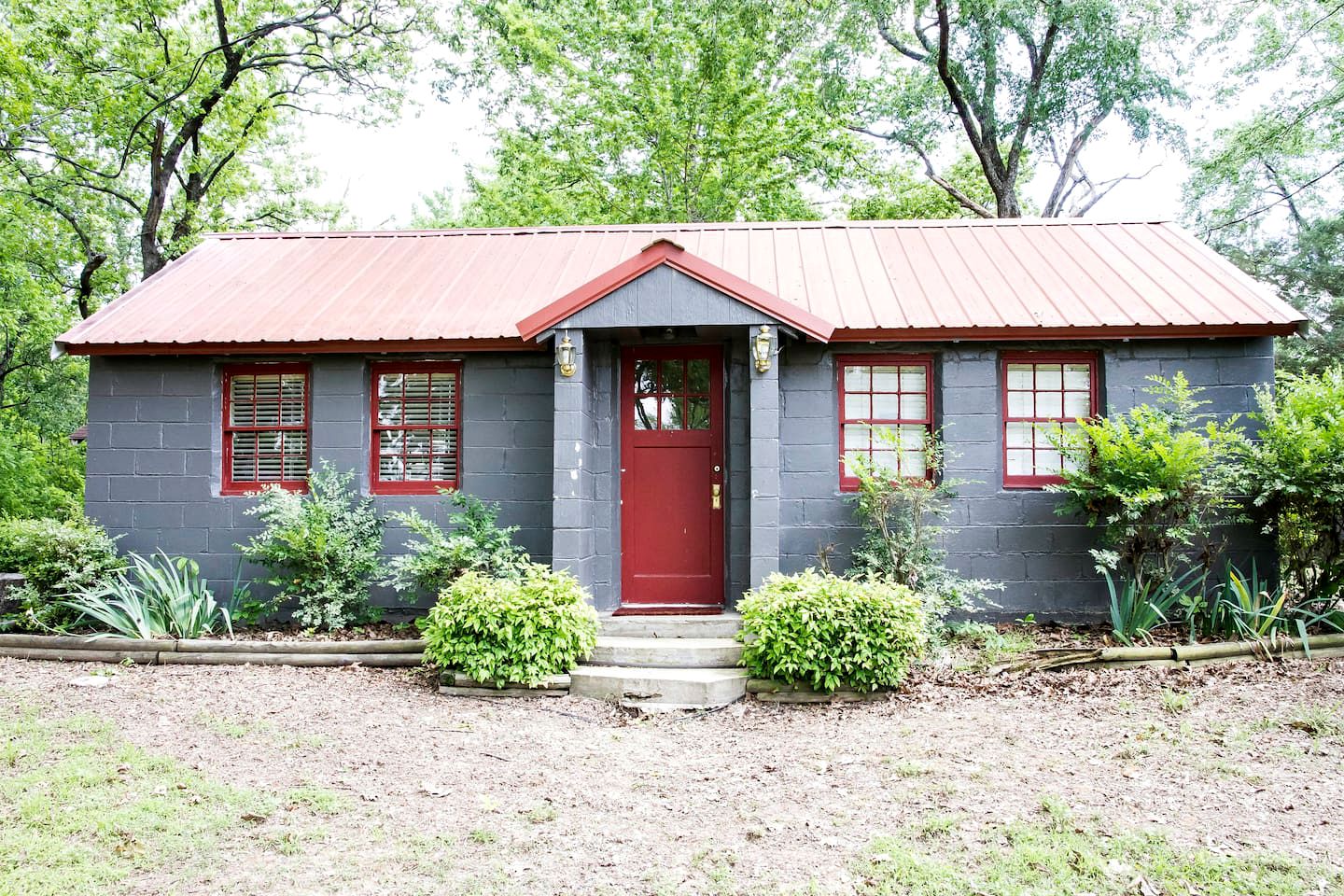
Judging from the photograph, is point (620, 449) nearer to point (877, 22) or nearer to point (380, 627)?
point (380, 627)

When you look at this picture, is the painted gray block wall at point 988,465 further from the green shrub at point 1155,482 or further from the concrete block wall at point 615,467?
the concrete block wall at point 615,467

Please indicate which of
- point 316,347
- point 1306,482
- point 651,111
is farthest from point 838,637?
point 651,111

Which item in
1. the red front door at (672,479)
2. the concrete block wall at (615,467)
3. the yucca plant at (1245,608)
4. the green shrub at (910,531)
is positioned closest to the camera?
the yucca plant at (1245,608)

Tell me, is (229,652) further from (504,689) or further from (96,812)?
(96,812)

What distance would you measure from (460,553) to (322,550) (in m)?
1.40

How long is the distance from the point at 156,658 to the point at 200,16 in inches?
514

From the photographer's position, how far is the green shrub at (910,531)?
7066mm

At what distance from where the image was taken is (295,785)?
4.46 meters

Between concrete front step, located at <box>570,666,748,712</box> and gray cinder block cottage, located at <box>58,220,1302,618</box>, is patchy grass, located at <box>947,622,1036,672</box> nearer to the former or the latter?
gray cinder block cottage, located at <box>58,220,1302,618</box>

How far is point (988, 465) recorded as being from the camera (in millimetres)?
7660

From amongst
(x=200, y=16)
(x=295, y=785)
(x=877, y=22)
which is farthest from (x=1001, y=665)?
(x=200, y=16)

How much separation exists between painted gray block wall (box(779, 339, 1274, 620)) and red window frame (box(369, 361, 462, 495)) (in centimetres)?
319

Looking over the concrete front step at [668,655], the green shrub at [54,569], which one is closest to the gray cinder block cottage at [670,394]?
the green shrub at [54,569]

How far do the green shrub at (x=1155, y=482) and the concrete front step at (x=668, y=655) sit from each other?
3.28m
